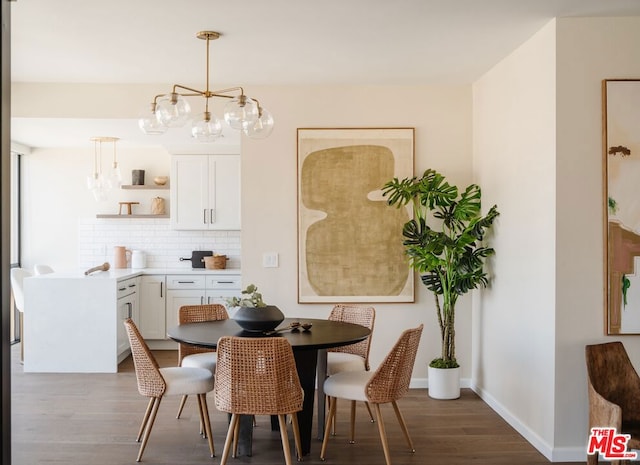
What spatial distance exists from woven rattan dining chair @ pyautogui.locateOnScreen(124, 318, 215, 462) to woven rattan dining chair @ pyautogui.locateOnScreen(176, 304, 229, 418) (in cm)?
43

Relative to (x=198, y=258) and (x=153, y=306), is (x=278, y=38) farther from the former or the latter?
(x=198, y=258)

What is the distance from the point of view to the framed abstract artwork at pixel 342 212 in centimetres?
566

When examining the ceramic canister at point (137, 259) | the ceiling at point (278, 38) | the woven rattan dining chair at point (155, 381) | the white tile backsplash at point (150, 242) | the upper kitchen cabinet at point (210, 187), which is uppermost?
the ceiling at point (278, 38)

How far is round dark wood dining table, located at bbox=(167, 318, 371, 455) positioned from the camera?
3.73 metres

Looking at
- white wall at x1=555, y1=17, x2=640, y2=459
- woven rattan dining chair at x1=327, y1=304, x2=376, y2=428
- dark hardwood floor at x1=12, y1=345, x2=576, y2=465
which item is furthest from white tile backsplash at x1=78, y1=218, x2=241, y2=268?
white wall at x1=555, y1=17, x2=640, y2=459

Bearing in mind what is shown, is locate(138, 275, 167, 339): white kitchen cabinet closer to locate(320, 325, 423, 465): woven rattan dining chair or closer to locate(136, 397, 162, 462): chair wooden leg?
locate(136, 397, 162, 462): chair wooden leg

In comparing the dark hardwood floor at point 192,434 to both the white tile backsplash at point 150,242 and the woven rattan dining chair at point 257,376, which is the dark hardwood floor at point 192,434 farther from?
the white tile backsplash at point 150,242

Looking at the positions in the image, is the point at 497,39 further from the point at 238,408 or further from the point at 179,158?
the point at 179,158

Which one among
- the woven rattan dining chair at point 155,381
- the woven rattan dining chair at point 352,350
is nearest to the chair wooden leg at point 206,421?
the woven rattan dining chair at point 155,381

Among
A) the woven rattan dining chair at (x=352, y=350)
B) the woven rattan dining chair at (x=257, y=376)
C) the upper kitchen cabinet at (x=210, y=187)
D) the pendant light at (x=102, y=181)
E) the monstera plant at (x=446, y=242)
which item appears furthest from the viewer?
the upper kitchen cabinet at (x=210, y=187)

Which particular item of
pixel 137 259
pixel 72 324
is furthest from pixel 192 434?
pixel 137 259

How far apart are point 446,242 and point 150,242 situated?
14.4 feet

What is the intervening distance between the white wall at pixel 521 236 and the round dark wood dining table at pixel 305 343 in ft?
3.78

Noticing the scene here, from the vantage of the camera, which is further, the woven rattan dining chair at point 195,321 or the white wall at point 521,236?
the woven rattan dining chair at point 195,321
